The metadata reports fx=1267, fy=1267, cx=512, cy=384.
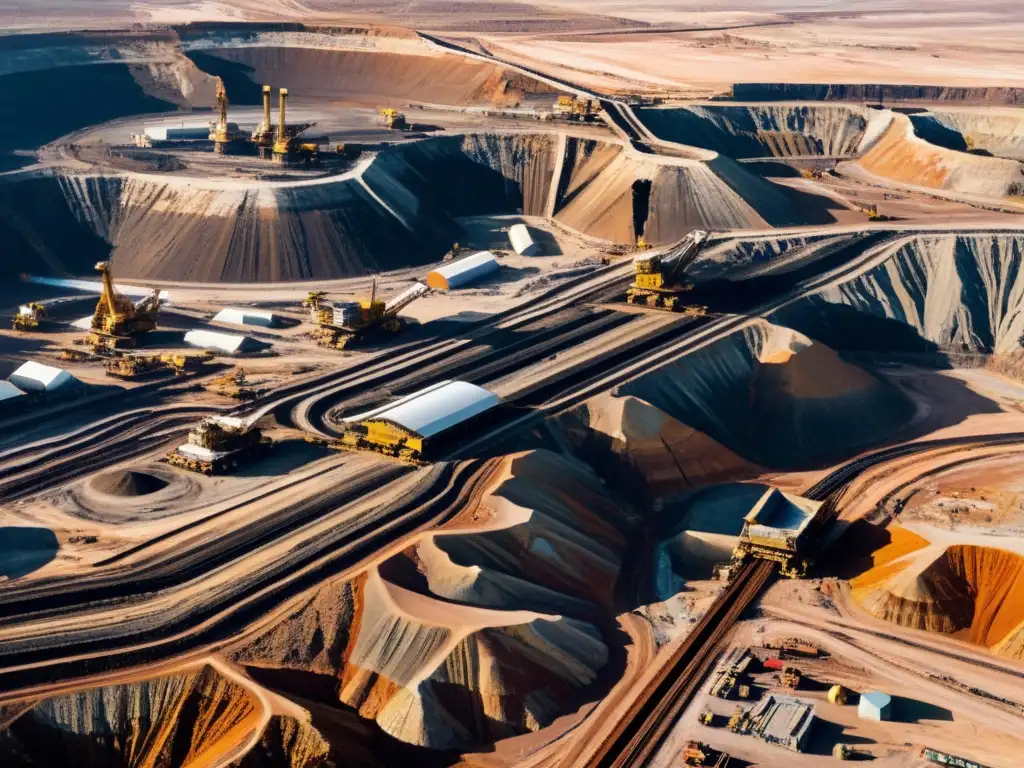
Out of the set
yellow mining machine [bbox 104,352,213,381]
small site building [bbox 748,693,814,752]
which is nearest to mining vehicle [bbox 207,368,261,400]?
yellow mining machine [bbox 104,352,213,381]

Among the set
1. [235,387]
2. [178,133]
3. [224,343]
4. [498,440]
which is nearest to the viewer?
[498,440]

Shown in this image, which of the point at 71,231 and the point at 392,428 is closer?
the point at 392,428

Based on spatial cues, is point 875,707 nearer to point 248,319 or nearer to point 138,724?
point 138,724

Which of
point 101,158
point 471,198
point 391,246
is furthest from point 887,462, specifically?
point 101,158

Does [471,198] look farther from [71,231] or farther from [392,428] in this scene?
[392,428]

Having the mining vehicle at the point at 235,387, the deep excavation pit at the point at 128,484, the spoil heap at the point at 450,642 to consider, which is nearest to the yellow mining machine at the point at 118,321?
the mining vehicle at the point at 235,387

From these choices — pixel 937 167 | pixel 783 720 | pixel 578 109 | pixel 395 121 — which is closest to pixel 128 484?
pixel 783 720
